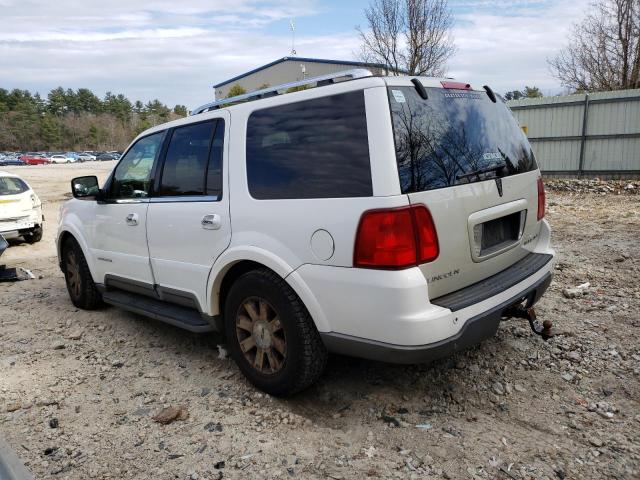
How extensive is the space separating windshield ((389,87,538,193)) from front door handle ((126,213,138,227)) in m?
2.46

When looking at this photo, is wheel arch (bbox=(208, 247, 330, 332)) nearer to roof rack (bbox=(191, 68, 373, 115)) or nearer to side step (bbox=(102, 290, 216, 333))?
side step (bbox=(102, 290, 216, 333))

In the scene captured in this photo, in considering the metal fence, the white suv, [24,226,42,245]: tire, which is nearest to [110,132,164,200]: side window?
the white suv

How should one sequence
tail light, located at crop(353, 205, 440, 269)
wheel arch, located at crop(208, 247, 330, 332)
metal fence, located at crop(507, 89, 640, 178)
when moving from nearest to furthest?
tail light, located at crop(353, 205, 440, 269) < wheel arch, located at crop(208, 247, 330, 332) < metal fence, located at crop(507, 89, 640, 178)

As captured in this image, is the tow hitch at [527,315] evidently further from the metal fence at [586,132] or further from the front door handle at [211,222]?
the metal fence at [586,132]

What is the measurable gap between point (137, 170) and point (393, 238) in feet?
8.93

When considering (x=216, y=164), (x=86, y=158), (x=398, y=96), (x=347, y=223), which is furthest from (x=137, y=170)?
(x=86, y=158)

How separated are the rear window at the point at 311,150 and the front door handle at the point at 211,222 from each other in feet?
1.14

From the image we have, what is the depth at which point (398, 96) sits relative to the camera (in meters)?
2.73

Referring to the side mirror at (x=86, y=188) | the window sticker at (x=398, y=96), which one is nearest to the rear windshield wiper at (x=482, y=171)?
the window sticker at (x=398, y=96)

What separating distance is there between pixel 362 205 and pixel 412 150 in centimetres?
41

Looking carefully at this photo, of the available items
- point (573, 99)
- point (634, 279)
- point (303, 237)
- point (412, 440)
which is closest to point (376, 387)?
point (412, 440)

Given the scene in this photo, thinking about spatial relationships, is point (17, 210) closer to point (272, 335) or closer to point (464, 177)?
point (272, 335)

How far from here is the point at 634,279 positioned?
521 cm

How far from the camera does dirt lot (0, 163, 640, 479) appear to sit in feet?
8.64
